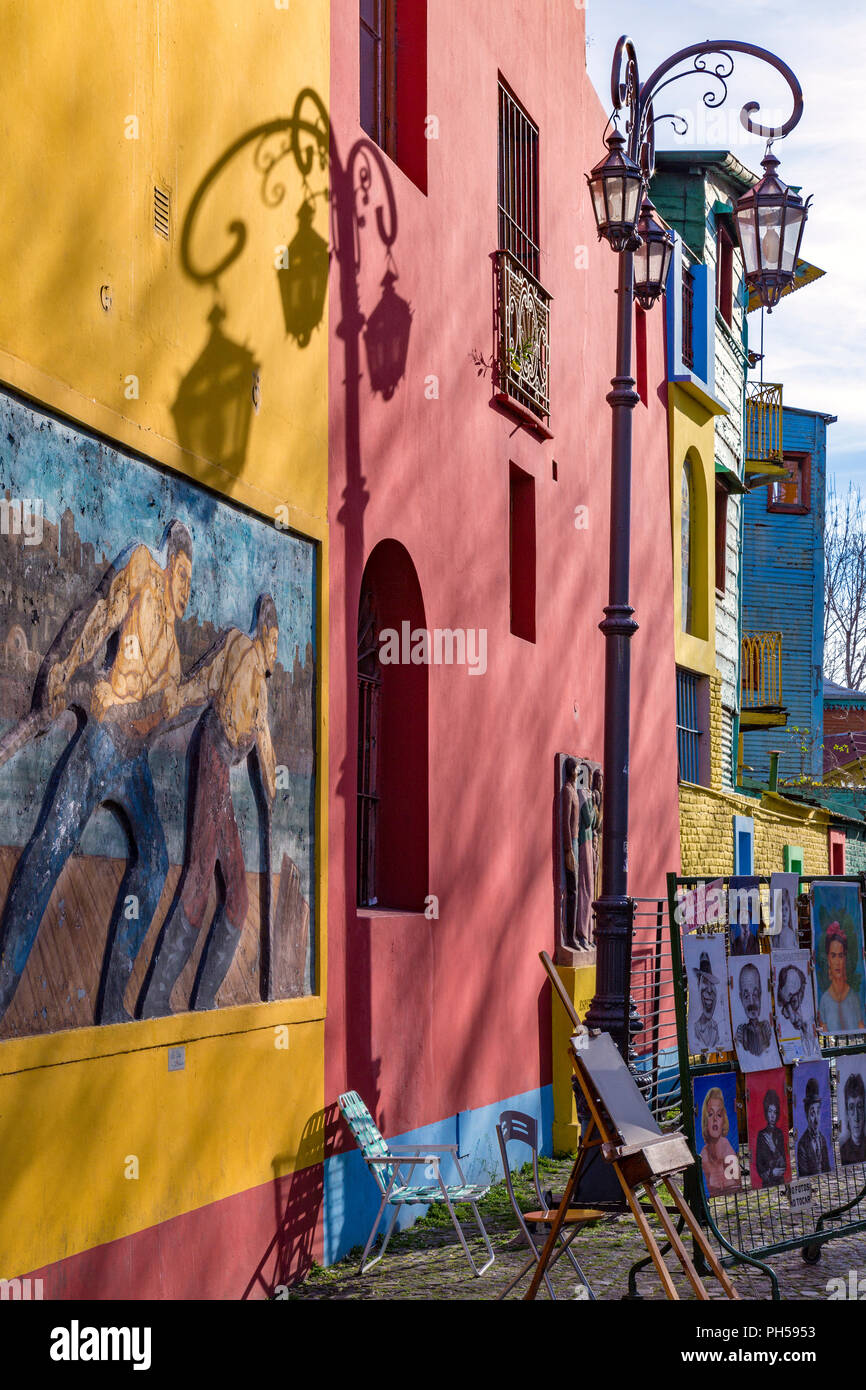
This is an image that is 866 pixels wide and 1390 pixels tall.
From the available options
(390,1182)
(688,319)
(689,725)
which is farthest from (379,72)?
(689,725)

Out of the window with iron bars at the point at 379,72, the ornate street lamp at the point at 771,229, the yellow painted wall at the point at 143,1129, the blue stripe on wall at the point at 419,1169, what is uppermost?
the window with iron bars at the point at 379,72

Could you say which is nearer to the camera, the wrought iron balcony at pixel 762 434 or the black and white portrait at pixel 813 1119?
the black and white portrait at pixel 813 1119

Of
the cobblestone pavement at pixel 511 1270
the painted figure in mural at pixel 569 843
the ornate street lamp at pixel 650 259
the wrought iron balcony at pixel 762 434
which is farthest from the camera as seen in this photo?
the wrought iron balcony at pixel 762 434

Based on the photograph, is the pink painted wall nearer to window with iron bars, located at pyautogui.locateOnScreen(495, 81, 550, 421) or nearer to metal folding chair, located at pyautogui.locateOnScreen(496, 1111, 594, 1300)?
window with iron bars, located at pyautogui.locateOnScreen(495, 81, 550, 421)

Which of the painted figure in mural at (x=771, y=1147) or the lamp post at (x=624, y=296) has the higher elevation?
the lamp post at (x=624, y=296)

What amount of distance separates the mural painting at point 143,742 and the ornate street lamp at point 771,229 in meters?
3.36

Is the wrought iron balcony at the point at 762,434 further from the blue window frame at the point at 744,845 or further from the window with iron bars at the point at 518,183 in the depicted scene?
the window with iron bars at the point at 518,183

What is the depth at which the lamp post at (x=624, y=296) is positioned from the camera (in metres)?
9.50

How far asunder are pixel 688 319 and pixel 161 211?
607 inches

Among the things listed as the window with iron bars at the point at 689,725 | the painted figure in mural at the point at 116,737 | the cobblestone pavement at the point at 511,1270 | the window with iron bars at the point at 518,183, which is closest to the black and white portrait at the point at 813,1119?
the cobblestone pavement at the point at 511,1270

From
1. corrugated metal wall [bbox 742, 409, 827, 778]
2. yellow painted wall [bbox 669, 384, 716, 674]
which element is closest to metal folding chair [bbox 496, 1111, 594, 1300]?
yellow painted wall [bbox 669, 384, 716, 674]

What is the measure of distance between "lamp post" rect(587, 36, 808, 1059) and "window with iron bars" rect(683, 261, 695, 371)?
10.5 m

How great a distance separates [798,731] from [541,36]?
23.3m

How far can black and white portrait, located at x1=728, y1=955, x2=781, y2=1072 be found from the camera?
302 inches
